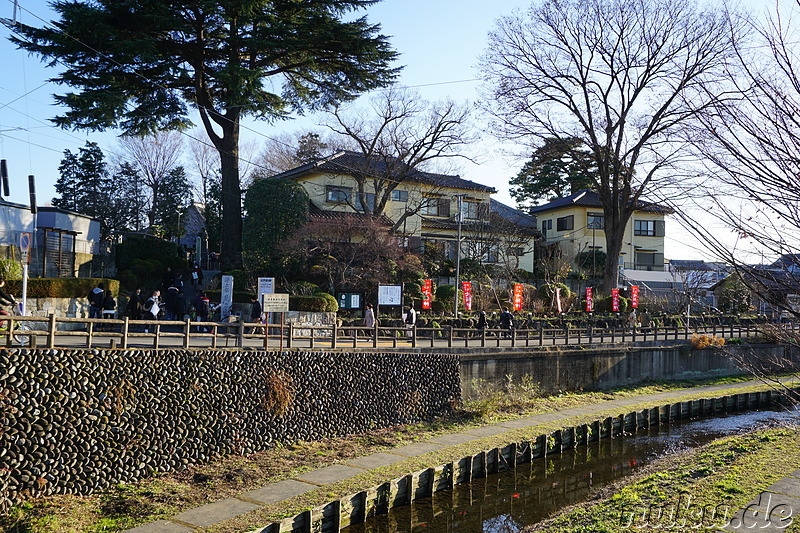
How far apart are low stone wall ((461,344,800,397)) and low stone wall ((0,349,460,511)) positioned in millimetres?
3816

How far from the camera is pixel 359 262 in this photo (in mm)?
31344

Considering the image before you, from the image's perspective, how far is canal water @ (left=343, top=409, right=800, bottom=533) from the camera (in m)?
12.8

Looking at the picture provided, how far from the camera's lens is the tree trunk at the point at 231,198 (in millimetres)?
32531

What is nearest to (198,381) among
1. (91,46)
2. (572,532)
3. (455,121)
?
(572,532)

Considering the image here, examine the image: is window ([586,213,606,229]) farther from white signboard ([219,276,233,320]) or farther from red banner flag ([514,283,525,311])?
white signboard ([219,276,233,320])

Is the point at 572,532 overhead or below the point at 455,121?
below

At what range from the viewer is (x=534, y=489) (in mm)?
15195

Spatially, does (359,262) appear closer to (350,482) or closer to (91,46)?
(91,46)

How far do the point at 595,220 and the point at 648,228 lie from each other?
17.6 ft

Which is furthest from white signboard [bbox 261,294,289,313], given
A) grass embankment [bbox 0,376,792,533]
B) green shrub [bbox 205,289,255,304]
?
green shrub [bbox 205,289,255,304]

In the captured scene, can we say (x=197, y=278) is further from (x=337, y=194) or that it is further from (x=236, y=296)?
(x=337, y=194)

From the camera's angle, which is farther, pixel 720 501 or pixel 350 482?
pixel 350 482

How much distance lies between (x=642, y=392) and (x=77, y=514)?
23525 millimetres

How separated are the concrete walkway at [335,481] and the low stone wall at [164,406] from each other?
81.4 inches
